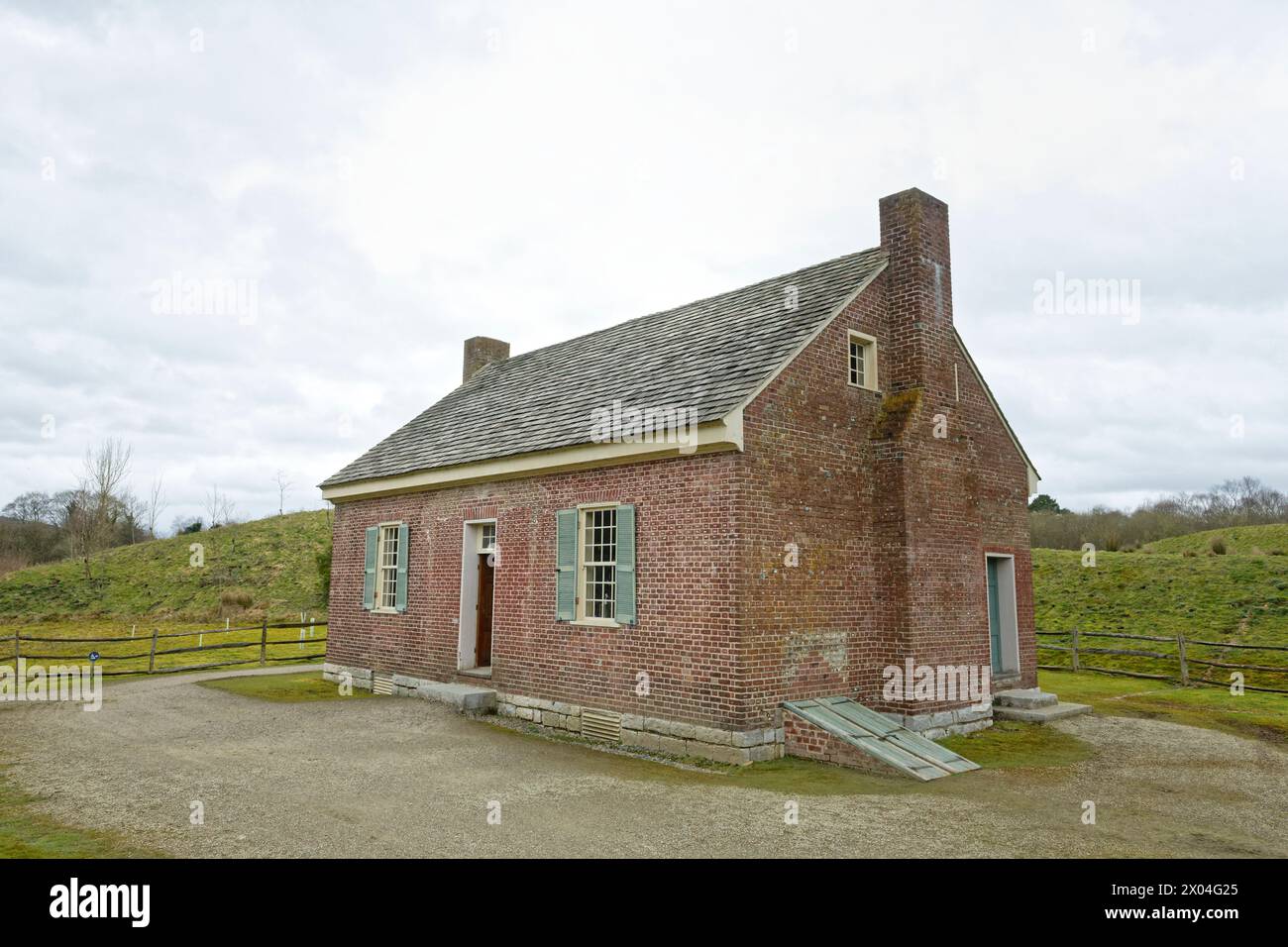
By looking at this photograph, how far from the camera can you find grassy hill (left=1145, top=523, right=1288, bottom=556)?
29.4 meters

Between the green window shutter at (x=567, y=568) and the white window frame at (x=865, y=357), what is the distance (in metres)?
4.71

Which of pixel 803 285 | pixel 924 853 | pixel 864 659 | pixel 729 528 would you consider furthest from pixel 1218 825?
pixel 803 285

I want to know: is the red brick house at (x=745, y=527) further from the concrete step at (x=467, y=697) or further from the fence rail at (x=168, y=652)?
the fence rail at (x=168, y=652)

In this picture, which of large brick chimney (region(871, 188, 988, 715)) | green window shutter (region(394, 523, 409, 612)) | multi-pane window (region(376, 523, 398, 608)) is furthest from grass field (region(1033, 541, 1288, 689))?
→ multi-pane window (region(376, 523, 398, 608))

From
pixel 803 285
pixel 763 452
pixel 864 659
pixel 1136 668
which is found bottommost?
pixel 1136 668

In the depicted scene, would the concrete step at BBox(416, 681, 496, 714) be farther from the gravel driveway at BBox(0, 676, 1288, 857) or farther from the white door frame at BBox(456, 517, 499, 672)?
the gravel driveway at BBox(0, 676, 1288, 857)

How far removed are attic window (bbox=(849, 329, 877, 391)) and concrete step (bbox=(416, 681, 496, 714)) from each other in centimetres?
781

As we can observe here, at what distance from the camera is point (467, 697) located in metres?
12.7

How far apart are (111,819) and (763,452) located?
7911 mm

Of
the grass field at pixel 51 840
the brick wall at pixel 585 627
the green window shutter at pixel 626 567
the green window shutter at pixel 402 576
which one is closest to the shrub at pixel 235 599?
the brick wall at pixel 585 627

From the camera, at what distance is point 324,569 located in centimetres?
2641

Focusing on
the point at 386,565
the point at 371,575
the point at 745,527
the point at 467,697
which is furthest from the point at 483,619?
the point at 745,527

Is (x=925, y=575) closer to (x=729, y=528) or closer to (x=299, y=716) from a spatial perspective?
(x=729, y=528)
